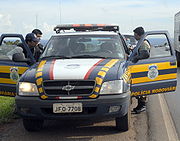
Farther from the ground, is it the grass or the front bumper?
the front bumper

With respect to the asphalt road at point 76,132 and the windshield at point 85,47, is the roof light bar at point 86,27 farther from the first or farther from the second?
the asphalt road at point 76,132

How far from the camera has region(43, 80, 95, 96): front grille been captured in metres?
5.08

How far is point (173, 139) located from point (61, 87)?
6.15 ft

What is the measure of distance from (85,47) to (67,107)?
1.72 metres

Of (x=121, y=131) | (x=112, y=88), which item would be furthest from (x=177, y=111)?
(x=112, y=88)

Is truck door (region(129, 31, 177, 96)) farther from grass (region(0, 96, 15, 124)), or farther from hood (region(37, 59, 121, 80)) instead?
grass (region(0, 96, 15, 124))

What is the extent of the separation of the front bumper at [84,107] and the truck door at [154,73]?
1.17 meters

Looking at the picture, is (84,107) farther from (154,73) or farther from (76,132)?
(154,73)

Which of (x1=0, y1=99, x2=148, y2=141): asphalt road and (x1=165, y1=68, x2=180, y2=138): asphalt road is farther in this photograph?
(x1=165, y1=68, x2=180, y2=138): asphalt road

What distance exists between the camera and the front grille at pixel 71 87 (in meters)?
5.08

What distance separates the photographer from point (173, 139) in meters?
5.31

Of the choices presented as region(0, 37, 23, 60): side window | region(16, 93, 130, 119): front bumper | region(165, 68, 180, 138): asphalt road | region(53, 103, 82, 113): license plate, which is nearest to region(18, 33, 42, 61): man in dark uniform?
region(0, 37, 23, 60): side window

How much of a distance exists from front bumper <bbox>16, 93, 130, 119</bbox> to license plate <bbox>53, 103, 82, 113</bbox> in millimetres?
44

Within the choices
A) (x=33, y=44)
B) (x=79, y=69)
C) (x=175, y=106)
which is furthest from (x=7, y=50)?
(x=175, y=106)
